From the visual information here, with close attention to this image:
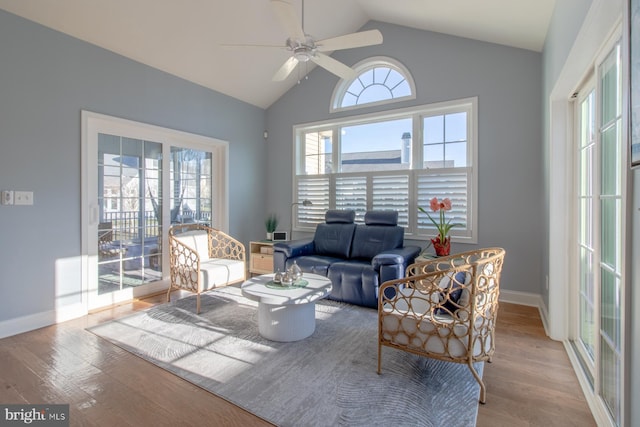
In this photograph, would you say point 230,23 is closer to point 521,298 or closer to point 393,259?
point 393,259

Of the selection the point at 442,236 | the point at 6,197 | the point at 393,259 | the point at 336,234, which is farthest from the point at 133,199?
the point at 442,236

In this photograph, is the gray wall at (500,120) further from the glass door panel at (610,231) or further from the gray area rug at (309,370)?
the gray area rug at (309,370)

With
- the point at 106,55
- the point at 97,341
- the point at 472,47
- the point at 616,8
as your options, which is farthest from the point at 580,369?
the point at 106,55

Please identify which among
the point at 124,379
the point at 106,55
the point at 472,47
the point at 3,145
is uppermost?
the point at 472,47

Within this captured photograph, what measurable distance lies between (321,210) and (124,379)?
11.8 feet

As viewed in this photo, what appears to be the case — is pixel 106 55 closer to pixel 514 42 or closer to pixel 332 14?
pixel 332 14

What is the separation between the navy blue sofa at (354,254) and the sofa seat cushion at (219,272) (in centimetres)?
52

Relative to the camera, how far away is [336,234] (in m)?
4.52

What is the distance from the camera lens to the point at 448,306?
2.34 meters

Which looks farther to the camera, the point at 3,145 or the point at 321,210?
the point at 321,210

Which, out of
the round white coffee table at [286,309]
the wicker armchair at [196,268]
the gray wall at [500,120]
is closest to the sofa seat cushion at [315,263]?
the wicker armchair at [196,268]

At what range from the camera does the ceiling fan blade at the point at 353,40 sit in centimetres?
257

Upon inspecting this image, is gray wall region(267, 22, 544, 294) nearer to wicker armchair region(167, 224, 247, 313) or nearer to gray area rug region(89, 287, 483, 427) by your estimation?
gray area rug region(89, 287, 483, 427)

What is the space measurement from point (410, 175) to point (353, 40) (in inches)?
90.8
